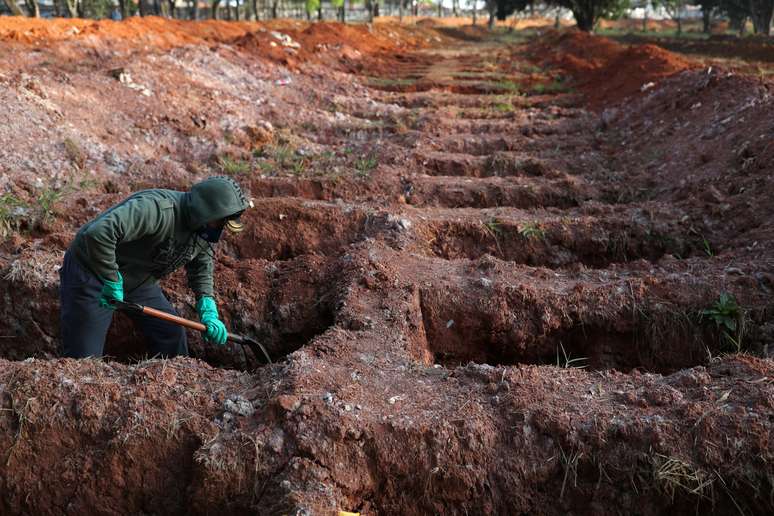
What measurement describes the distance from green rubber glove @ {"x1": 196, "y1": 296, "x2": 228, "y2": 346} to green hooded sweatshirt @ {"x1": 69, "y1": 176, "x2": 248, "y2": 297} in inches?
12.1

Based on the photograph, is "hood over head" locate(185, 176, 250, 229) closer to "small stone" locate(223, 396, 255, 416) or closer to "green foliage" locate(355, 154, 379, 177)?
"small stone" locate(223, 396, 255, 416)

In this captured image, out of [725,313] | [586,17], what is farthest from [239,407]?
[586,17]

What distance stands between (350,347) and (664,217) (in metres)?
3.74

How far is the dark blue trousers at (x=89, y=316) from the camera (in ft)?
12.7

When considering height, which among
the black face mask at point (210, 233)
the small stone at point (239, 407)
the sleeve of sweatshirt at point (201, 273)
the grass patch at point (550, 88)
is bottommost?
the small stone at point (239, 407)

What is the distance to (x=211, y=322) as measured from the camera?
160 inches

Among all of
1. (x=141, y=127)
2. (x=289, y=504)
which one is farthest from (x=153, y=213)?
(x=141, y=127)

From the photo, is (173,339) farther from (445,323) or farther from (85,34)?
(85,34)

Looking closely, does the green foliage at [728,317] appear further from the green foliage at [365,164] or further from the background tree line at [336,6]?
the background tree line at [336,6]

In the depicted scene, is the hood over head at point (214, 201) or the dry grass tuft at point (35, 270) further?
the dry grass tuft at point (35, 270)

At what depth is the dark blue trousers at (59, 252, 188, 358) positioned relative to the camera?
3.86m

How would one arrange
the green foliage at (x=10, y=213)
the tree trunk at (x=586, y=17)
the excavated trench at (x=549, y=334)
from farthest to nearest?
1. the tree trunk at (x=586, y=17)
2. the green foliage at (x=10, y=213)
3. the excavated trench at (x=549, y=334)

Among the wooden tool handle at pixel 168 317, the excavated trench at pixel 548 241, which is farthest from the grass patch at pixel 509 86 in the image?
the wooden tool handle at pixel 168 317

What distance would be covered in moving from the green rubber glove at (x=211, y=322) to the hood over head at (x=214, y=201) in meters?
0.67
